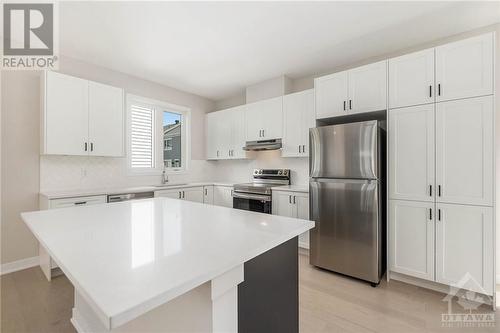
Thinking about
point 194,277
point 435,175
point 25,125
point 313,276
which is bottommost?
point 313,276

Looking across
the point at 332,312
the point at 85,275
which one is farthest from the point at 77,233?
the point at 332,312

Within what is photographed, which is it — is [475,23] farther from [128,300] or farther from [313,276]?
[128,300]

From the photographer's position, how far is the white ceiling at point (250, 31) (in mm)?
2299

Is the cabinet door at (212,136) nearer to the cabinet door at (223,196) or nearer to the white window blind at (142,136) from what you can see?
the cabinet door at (223,196)

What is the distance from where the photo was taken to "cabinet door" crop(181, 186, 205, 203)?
13.2 feet

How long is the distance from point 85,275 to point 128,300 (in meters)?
0.25

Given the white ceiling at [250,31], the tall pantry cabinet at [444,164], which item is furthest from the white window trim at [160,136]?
the tall pantry cabinet at [444,164]

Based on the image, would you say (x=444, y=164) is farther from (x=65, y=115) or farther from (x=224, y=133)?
(x=65, y=115)

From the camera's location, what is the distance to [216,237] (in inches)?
44.1

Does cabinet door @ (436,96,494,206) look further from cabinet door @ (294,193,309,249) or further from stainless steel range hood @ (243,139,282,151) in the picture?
stainless steel range hood @ (243,139,282,151)

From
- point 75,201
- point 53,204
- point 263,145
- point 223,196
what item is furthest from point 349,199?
point 53,204

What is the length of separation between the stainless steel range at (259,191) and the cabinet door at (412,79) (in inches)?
79.6

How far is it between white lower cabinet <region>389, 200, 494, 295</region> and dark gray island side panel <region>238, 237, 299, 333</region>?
1.71 metres

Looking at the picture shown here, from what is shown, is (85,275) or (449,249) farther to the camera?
(449,249)
